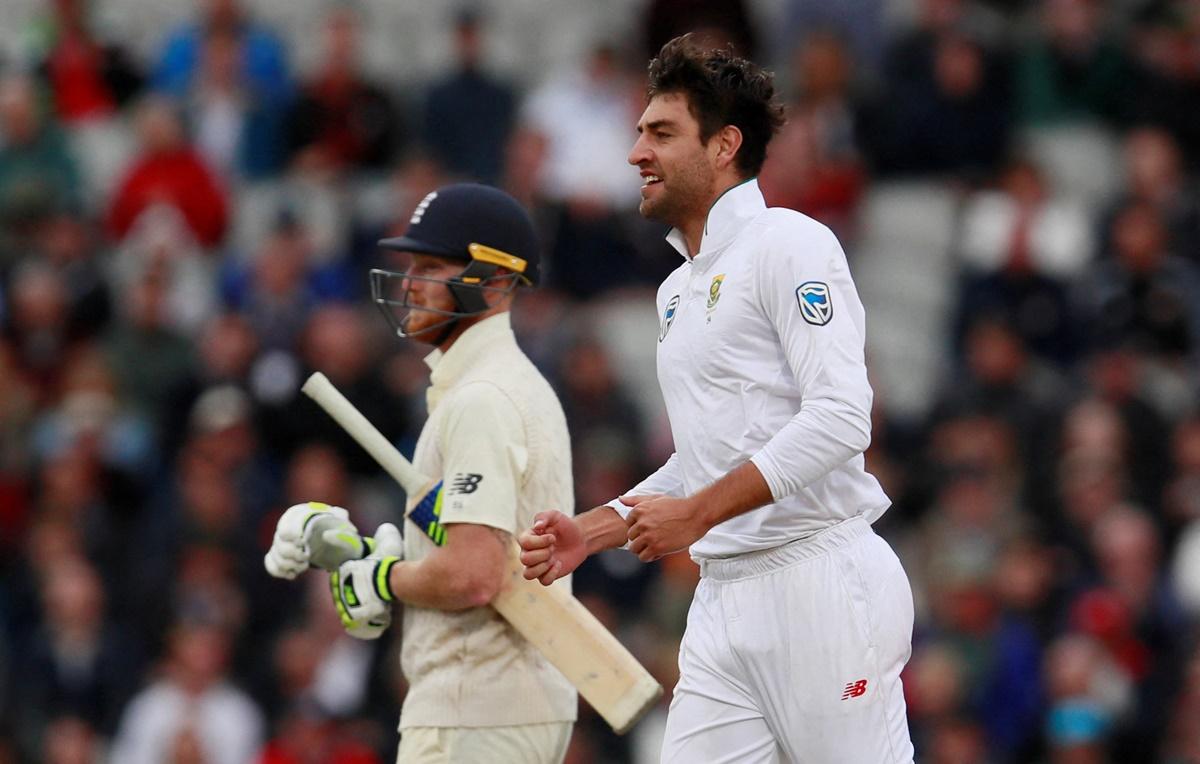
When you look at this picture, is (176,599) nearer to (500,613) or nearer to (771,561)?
(500,613)

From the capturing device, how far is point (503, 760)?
6.16 meters

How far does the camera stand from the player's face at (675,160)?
5840 mm

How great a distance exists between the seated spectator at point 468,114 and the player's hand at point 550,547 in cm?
947

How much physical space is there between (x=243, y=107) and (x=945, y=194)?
4826 millimetres

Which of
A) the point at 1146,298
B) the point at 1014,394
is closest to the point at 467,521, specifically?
the point at 1014,394

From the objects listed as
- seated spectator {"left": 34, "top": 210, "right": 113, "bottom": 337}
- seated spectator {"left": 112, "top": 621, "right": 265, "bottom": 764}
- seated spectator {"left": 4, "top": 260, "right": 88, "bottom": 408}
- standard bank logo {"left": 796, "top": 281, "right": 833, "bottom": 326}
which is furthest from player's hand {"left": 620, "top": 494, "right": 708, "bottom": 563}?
seated spectator {"left": 34, "top": 210, "right": 113, "bottom": 337}

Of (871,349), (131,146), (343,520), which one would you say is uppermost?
(343,520)

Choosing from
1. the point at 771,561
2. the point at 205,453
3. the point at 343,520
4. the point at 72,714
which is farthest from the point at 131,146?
the point at 771,561

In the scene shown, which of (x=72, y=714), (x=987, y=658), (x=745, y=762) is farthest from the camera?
(x=72, y=714)

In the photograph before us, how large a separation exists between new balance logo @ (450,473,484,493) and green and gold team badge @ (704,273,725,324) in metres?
0.83

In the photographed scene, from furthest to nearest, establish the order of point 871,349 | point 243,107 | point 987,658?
point 243,107
point 871,349
point 987,658

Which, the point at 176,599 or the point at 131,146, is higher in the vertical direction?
the point at 131,146

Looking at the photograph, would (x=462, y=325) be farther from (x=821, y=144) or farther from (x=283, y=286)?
(x=821, y=144)

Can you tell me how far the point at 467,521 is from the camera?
238 inches
